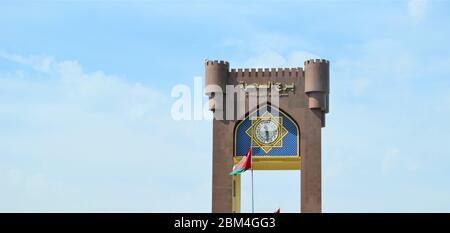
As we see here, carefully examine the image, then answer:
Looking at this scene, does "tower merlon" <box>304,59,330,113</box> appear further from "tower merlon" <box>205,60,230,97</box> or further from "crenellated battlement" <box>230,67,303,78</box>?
"tower merlon" <box>205,60,230,97</box>

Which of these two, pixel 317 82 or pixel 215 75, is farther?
pixel 215 75

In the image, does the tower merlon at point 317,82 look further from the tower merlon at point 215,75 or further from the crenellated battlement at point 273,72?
the tower merlon at point 215,75

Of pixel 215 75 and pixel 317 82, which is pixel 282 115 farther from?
pixel 215 75

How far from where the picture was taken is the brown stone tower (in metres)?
54.2

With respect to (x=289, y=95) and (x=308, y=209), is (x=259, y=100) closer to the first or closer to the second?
(x=289, y=95)

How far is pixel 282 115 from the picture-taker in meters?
55.5

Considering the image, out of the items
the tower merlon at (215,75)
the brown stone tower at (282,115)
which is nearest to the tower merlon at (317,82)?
the brown stone tower at (282,115)

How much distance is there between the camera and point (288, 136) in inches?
2176

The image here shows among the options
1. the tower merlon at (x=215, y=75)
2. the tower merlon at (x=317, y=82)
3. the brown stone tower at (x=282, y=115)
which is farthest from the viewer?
the tower merlon at (x=215, y=75)

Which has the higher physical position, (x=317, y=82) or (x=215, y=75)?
(x=215, y=75)

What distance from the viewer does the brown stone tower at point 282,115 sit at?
54250mm
